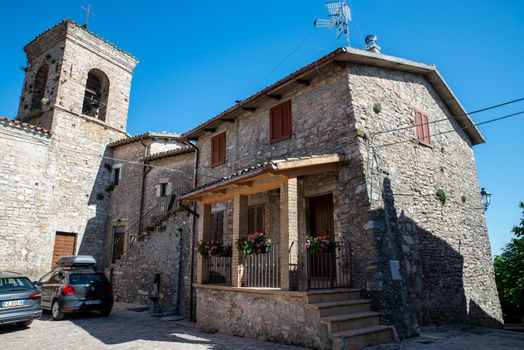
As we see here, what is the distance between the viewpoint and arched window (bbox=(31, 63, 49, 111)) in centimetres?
1973

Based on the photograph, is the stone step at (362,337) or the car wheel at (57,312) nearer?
the stone step at (362,337)

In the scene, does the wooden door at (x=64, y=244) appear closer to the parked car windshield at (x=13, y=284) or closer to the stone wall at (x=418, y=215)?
the parked car windshield at (x=13, y=284)

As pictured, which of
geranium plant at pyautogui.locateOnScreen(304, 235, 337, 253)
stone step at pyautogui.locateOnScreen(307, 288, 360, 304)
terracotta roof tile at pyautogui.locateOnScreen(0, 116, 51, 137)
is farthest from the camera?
terracotta roof tile at pyautogui.locateOnScreen(0, 116, 51, 137)

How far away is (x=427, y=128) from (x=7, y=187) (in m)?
16.4

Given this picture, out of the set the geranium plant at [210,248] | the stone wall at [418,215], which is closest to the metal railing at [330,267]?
the stone wall at [418,215]

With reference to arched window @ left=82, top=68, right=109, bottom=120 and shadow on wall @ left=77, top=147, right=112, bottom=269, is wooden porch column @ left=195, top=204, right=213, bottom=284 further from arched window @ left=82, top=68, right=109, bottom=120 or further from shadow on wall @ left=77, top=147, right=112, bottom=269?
arched window @ left=82, top=68, right=109, bottom=120

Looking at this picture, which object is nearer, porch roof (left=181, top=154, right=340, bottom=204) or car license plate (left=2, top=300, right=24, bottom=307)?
porch roof (left=181, top=154, right=340, bottom=204)

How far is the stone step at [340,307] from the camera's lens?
21.5 ft

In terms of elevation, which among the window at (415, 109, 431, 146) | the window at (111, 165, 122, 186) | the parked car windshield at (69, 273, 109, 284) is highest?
the window at (111, 165, 122, 186)

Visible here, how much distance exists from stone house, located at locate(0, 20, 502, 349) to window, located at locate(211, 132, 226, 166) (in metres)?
0.06

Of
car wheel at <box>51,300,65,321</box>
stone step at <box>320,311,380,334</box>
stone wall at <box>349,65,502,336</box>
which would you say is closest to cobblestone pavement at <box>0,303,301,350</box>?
car wheel at <box>51,300,65,321</box>

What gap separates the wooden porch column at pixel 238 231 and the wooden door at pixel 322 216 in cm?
213

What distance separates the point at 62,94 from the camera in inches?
710

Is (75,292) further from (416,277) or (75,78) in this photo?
(75,78)
